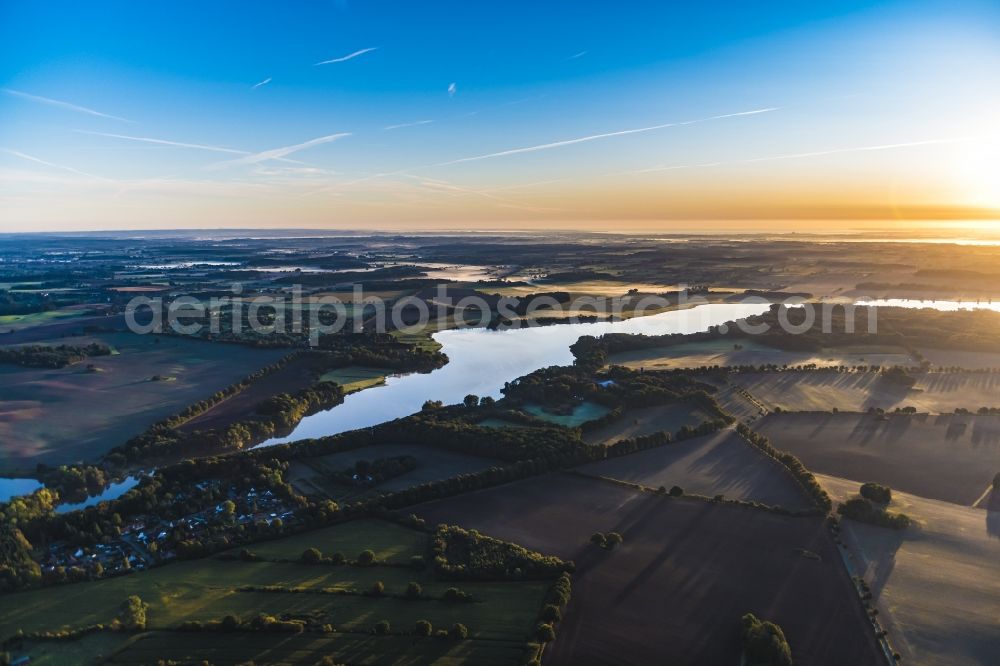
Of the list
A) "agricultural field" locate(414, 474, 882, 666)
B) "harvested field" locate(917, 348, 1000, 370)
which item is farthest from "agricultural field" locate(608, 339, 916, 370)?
"agricultural field" locate(414, 474, 882, 666)

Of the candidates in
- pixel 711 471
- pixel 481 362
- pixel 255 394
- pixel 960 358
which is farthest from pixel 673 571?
pixel 960 358

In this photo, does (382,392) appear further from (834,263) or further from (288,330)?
(834,263)

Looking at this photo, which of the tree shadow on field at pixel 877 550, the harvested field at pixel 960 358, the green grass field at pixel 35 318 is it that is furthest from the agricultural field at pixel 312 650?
the green grass field at pixel 35 318

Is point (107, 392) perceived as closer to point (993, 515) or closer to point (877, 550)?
point (877, 550)

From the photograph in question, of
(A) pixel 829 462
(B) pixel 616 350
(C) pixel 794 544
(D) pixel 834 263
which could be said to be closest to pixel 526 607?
(C) pixel 794 544

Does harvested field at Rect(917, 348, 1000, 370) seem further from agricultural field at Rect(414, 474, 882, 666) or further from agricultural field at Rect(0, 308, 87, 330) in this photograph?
agricultural field at Rect(0, 308, 87, 330)

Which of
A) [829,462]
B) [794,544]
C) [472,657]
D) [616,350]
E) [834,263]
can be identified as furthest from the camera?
[834,263]

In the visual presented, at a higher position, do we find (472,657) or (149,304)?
(149,304)

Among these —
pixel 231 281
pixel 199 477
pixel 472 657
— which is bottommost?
pixel 472 657
